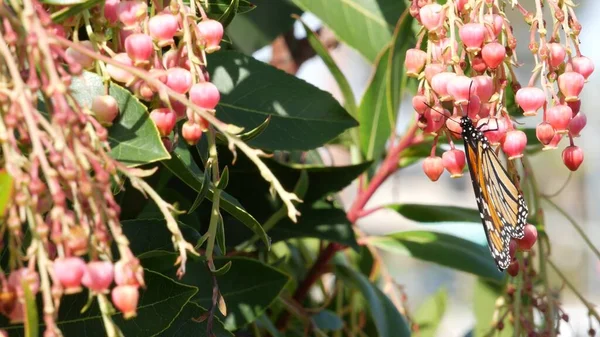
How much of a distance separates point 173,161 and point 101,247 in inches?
10.7

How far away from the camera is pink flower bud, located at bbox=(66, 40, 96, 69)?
2.09ft

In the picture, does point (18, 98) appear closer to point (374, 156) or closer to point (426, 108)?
point (426, 108)

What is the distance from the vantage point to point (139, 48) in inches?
24.0

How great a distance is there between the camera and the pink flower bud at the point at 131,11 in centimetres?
63

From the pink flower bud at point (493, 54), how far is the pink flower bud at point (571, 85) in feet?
0.22

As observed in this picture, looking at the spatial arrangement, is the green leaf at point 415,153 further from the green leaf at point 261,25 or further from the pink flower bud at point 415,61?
the pink flower bud at point 415,61

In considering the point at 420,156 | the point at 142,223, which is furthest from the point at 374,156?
the point at 142,223

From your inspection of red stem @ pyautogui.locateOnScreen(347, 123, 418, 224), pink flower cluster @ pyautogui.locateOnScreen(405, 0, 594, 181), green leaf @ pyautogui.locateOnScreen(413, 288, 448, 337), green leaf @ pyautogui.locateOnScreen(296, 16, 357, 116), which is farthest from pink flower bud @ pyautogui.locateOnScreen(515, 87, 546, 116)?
green leaf @ pyautogui.locateOnScreen(413, 288, 448, 337)

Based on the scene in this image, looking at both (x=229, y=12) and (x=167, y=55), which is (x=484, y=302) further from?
(x=167, y=55)

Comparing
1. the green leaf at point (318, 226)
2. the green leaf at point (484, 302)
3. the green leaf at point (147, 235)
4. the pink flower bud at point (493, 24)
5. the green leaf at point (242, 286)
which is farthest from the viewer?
the green leaf at point (484, 302)

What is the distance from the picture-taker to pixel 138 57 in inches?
24.1

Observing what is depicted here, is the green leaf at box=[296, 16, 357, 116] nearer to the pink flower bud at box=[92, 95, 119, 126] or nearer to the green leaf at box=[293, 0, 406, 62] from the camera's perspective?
the green leaf at box=[293, 0, 406, 62]

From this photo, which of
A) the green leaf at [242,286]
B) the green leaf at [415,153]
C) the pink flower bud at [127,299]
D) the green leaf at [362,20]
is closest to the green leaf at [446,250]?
the green leaf at [415,153]

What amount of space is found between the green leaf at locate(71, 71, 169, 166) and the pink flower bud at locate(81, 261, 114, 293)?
6.6 inches
